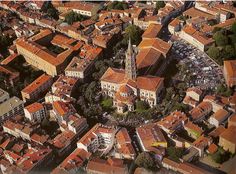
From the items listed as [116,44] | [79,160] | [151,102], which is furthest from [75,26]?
[79,160]

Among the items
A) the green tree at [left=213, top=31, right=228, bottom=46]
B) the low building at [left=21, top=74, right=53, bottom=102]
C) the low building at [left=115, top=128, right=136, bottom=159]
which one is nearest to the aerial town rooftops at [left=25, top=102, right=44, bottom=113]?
the low building at [left=21, top=74, right=53, bottom=102]

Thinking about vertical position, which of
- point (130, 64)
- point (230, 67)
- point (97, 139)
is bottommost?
point (97, 139)

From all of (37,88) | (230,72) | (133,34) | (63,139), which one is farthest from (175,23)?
(63,139)

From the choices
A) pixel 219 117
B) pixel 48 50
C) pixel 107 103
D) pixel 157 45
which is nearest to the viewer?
pixel 219 117

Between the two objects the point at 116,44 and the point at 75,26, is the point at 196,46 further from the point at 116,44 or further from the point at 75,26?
the point at 75,26

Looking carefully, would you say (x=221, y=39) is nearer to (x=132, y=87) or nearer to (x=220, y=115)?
(x=220, y=115)
